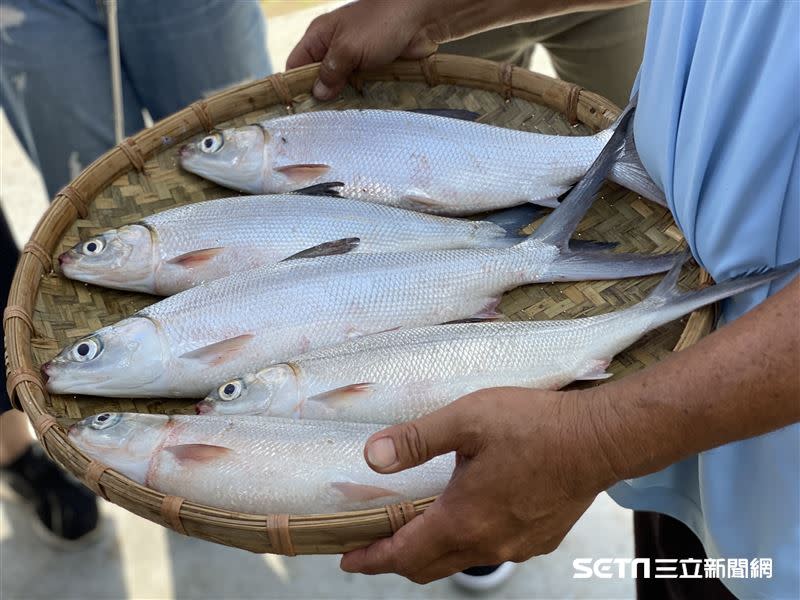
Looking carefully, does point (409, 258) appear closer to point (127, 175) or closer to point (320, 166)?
point (320, 166)

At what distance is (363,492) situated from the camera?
4.23 ft

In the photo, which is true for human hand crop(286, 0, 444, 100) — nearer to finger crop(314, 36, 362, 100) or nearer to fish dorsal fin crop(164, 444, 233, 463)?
finger crop(314, 36, 362, 100)

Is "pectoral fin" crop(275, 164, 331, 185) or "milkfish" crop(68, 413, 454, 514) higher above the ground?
"pectoral fin" crop(275, 164, 331, 185)

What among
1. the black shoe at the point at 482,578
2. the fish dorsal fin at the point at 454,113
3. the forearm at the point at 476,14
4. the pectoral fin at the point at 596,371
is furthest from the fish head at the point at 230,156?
the black shoe at the point at 482,578

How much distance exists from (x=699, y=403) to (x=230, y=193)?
1197 mm

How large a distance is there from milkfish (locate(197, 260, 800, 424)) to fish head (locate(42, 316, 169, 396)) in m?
0.13

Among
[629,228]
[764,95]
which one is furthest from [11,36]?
[764,95]

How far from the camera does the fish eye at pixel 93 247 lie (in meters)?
1.61

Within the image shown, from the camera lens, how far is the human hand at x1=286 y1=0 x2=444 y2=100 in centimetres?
188

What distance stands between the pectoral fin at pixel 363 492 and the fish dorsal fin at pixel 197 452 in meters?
0.20

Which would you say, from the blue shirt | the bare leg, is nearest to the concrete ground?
the bare leg

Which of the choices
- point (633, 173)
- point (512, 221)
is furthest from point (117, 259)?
point (633, 173)

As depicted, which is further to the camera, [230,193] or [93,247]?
[230,193]

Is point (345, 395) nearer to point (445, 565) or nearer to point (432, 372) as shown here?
point (432, 372)
